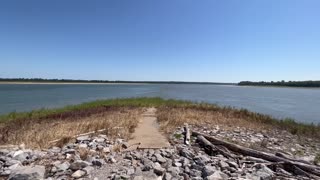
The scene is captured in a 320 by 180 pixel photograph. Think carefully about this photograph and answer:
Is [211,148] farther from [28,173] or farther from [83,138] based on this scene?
[28,173]

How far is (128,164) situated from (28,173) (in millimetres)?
2728

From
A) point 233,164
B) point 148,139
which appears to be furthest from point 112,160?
point 233,164

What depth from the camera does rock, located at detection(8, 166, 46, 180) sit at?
6.29m

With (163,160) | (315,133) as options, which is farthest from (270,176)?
(315,133)

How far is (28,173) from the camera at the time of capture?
635 centimetres

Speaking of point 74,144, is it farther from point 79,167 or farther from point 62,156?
point 79,167

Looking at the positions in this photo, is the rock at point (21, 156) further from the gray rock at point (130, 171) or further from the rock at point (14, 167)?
the gray rock at point (130, 171)

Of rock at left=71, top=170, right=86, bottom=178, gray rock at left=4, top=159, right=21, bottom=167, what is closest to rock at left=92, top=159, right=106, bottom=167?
rock at left=71, top=170, right=86, bottom=178

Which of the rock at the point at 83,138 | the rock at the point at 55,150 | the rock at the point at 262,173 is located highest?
the rock at the point at 83,138

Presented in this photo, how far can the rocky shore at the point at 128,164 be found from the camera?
6.85m

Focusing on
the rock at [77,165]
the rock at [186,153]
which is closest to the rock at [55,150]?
the rock at [77,165]

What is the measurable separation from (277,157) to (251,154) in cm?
85

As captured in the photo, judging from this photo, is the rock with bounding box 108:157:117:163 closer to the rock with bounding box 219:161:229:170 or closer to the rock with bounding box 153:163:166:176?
the rock with bounding box 153:163:166:176

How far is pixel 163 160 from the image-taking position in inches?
320
